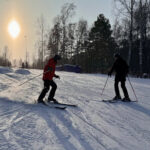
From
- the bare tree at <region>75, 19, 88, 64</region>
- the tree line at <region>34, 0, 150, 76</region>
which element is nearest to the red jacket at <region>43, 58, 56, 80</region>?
the tree line at <region>34, 0, 150, 76</region>

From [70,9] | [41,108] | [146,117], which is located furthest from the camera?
[70,9]

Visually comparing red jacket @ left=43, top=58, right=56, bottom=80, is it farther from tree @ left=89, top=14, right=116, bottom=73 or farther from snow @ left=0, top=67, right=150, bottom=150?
tree @ left=89, top=14, right=116, bottom=73

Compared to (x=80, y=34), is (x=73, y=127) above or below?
below

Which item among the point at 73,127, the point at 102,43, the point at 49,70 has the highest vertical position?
the point at 102,43

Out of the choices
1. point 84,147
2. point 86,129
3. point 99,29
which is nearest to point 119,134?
point 86,129

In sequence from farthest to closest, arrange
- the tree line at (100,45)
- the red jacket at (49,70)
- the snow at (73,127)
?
the tree line at (100,45), the red jacket at (49,70), the snow at (73,127)

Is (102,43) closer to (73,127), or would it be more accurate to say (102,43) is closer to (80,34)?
(80,34)

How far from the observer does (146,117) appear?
576 cm

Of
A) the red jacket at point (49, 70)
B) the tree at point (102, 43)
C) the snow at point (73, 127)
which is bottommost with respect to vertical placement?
the snow at point (73, 127)

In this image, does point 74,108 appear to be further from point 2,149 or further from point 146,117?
point 2,149

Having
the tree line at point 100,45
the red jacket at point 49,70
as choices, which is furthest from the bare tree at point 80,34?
the red jacket at point 49,70

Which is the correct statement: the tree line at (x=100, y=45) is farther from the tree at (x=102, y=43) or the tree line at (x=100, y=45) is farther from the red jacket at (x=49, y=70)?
the red jacket at (x=49, y=70)

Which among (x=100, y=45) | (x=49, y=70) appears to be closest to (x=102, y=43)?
(x=100, y=45)

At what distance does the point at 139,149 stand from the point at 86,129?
1208mm
